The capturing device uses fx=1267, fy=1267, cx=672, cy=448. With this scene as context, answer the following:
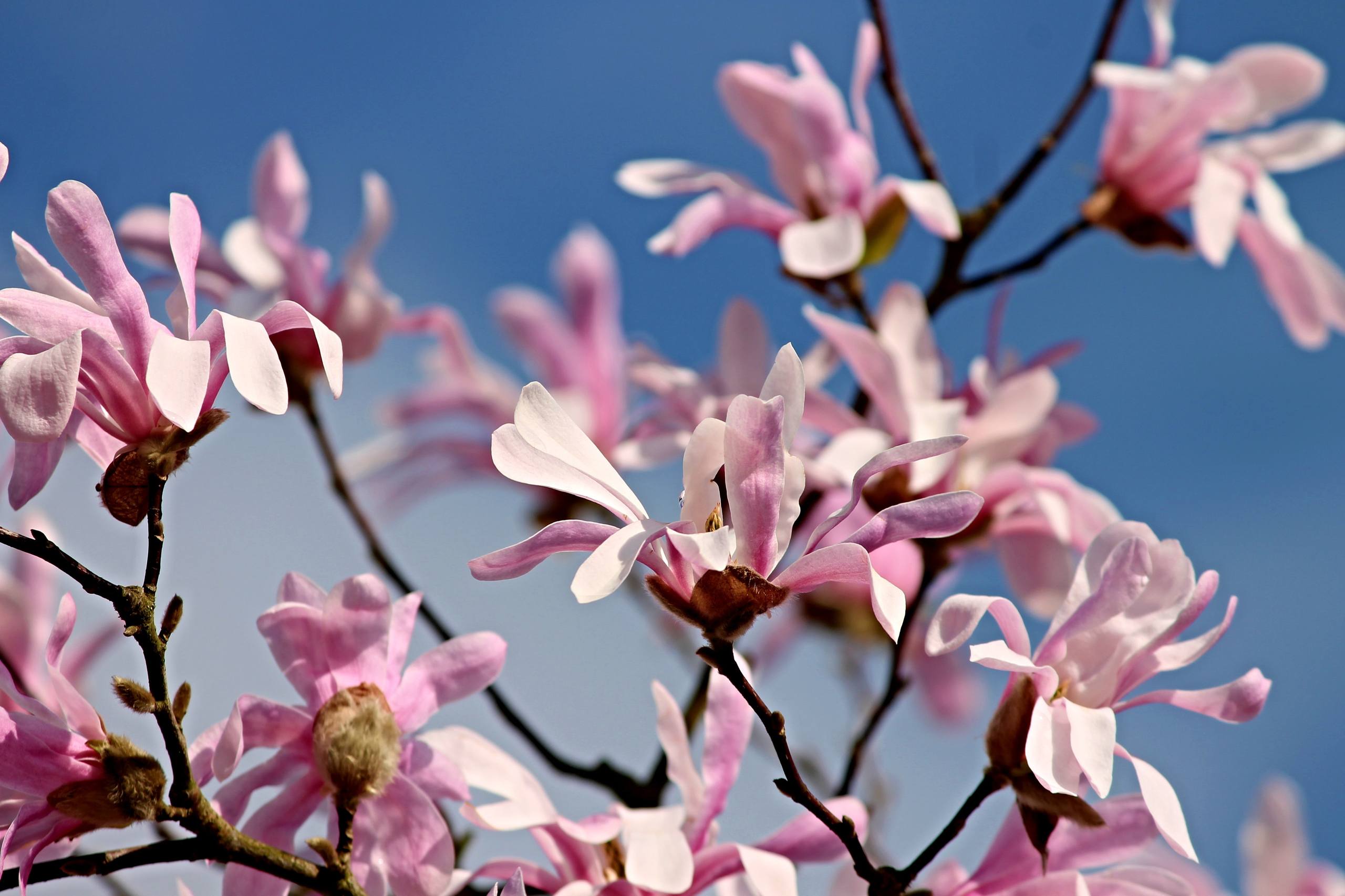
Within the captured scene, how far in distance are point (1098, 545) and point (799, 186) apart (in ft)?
2.11

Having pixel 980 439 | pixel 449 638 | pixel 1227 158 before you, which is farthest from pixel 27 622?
pixel 1227 158

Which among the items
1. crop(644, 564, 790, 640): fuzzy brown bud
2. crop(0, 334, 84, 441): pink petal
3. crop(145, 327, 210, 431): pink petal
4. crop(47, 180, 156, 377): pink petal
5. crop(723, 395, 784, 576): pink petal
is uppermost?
crop(47, 180, 156, 377): pink petal

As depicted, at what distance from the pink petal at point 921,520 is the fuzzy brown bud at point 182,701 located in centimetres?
35

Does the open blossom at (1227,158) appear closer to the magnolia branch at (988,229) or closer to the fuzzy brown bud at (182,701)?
the magnolia branch at (988,229)

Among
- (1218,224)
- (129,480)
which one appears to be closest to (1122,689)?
(129,480)

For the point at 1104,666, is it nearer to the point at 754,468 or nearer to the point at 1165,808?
the point at 1165,808

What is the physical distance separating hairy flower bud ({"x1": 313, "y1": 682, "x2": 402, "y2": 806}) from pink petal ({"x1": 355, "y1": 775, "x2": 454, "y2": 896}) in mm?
21

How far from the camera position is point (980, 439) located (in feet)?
3.66

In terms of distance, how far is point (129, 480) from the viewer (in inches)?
25.8

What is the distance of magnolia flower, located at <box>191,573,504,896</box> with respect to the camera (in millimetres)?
691

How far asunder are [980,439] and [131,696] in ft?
2.43

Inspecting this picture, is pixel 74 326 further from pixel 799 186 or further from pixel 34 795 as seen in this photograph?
pixel 799 186

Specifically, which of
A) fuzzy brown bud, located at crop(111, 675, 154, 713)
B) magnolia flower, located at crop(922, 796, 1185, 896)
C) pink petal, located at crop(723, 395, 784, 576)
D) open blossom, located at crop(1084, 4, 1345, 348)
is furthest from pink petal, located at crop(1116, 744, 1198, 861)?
open blossom, located at crop(1084, 4, 1345, 348)

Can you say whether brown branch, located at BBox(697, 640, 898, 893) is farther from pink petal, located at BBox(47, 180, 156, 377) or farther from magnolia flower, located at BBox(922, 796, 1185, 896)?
pink petal, located at BBox(47, 180, 156, 377)
